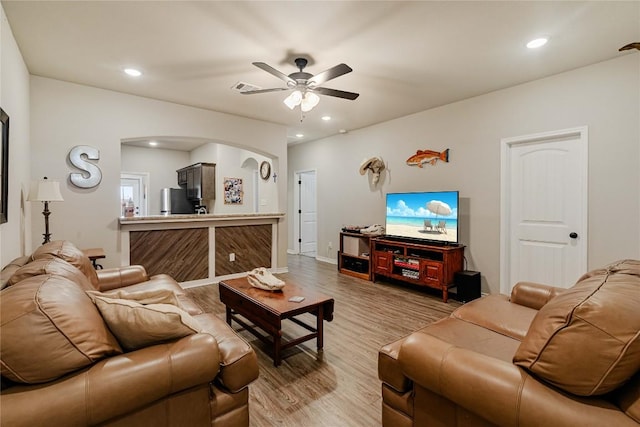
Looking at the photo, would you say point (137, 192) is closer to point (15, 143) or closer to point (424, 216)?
point (15, 143)

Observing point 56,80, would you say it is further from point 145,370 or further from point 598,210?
point 598,210

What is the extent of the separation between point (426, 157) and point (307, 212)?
3638 millimetres

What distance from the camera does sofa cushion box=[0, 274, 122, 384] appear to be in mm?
1003

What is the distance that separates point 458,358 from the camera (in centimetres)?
125

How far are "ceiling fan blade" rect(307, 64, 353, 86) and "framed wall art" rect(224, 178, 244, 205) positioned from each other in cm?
480

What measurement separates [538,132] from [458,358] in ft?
11.2

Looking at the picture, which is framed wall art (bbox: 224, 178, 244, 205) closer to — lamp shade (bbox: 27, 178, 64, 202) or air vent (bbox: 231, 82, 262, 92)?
air vent (bbox: 231, 82, 262, 92)

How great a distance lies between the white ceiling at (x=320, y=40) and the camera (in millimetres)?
2262

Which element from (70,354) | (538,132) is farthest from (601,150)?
(70,354)

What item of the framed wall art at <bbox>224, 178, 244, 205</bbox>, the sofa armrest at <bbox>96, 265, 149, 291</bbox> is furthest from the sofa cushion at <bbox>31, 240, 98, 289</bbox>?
the framed wall art at <bbox>224, 178, 244, 205</bbox>

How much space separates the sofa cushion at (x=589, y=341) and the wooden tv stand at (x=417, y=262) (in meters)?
2.83

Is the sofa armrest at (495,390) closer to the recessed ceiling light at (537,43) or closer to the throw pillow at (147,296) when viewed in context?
the throw pillow at (147,296)

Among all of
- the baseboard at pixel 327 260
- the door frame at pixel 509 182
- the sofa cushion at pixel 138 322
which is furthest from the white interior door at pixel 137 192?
the door frame at pixel 509 182

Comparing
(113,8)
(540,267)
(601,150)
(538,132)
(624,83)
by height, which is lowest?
(540,267)
